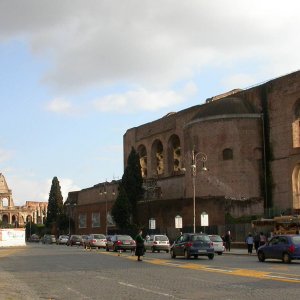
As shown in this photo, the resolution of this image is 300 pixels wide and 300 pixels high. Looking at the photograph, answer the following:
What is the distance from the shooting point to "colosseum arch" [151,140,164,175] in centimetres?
8756

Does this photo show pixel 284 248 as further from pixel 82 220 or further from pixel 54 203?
pixel 54 203

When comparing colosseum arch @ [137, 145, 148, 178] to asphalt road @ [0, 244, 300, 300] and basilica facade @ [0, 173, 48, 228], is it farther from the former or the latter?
asphalt road @ [0, 244, 300, 300]

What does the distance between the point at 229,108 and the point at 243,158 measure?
231 inches

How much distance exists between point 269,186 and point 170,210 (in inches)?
429

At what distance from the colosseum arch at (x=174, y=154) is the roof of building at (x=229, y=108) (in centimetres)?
1552

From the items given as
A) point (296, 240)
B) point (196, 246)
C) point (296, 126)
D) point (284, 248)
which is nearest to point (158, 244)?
point (196, 246)

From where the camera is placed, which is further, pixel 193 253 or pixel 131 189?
pixel 131 189

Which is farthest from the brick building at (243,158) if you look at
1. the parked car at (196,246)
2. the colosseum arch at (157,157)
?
the parked car at (196,246)

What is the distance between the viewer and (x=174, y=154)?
84.9 metres

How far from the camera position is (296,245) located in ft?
84.8

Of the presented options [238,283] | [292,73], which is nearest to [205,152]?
[292,73]

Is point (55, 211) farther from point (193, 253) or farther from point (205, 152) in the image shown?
point (193, 253)

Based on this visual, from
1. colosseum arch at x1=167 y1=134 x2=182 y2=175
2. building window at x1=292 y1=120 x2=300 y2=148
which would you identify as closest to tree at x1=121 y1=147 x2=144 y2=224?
colosseum arch at x1=167 y1=134 x2=182 y2=175

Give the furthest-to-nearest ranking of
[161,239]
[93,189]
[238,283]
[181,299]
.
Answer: [93,189] → [161,239] → [238,283] → [181,299]
